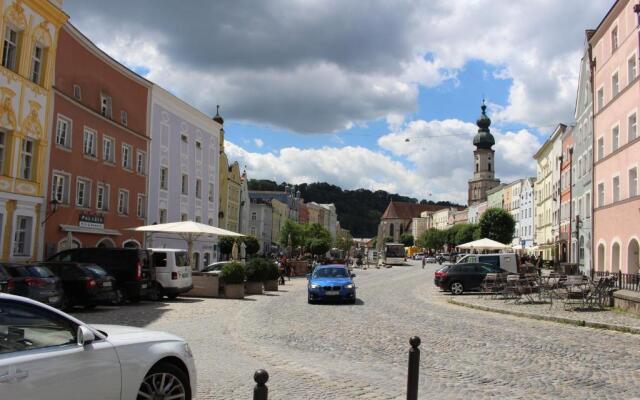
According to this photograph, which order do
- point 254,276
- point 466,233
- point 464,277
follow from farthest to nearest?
point 466,233
point 464,277
point 254,276

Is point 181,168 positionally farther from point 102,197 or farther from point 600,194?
point 600,194

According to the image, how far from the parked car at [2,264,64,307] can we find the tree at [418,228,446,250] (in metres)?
128

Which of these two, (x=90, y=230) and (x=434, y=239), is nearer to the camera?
(x=90, y=230)

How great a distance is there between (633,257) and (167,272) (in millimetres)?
23275

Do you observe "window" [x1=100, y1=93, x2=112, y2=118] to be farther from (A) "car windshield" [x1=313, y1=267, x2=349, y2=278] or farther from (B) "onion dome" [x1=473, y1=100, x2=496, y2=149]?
(B) "onion dome" [x1=473, y1=100, x2=496, y2=149]

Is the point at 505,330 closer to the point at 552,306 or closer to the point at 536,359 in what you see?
the point at 536,359

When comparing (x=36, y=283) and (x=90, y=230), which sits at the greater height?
(x=90, y=230)

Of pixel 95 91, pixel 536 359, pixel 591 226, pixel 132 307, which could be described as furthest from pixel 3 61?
pixel 591 226

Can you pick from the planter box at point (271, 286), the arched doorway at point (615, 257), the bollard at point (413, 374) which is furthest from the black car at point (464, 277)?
the bollard at point (413, 374)

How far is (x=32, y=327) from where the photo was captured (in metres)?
5.06

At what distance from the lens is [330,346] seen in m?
12.1

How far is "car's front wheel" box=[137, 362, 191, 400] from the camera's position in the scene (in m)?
5.77

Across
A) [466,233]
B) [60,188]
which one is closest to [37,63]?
[60,188]

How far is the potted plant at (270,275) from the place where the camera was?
94.3 feet
